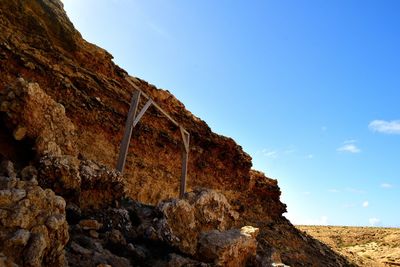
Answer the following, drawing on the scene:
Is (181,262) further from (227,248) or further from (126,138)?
(126,138)

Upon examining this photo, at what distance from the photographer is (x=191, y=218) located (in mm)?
7000

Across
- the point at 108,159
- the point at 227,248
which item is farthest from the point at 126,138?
the point at 108,159

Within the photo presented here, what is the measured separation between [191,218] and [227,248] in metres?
1.02

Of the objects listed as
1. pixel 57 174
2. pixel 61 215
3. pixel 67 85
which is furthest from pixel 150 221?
pixel 67 85

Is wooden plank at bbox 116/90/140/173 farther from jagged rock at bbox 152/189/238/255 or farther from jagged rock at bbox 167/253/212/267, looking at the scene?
jagged rock at bbox 167/253/212/267

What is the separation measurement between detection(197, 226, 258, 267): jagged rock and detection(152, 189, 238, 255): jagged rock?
0.22 metres

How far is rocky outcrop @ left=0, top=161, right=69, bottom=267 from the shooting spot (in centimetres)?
353

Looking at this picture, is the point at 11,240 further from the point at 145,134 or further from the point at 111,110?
the point at 145,134

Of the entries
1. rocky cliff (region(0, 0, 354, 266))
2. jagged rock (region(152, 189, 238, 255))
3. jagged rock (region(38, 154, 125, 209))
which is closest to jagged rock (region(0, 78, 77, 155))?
rocky cliff (region(0, 0, 354, 266))

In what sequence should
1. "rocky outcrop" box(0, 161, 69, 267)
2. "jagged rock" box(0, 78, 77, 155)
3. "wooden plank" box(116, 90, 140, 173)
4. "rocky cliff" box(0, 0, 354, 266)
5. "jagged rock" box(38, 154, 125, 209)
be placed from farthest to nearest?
1. "wooden plank" box(116, 90, 140, 173)
2. "jagged rock" box(0, 78, 77, 155)
3. "rocky cliff" box(0, 0, 354, 266)
4. "jagged rock" box(38, 154, 125, 209)
5. "rocky outcrop" box(0, 161, 69, 267)

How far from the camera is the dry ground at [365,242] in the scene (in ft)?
110

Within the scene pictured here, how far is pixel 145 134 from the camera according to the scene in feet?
56.9

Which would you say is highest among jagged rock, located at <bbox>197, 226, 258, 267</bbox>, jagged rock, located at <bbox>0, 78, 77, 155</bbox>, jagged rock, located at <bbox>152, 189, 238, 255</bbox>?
jagged rock, located at <bbox>0, 78, 77, 155</bbox>

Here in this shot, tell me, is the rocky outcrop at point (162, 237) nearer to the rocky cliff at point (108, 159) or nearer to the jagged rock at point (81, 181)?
Result: the rocky cliff at point (108, 159)
